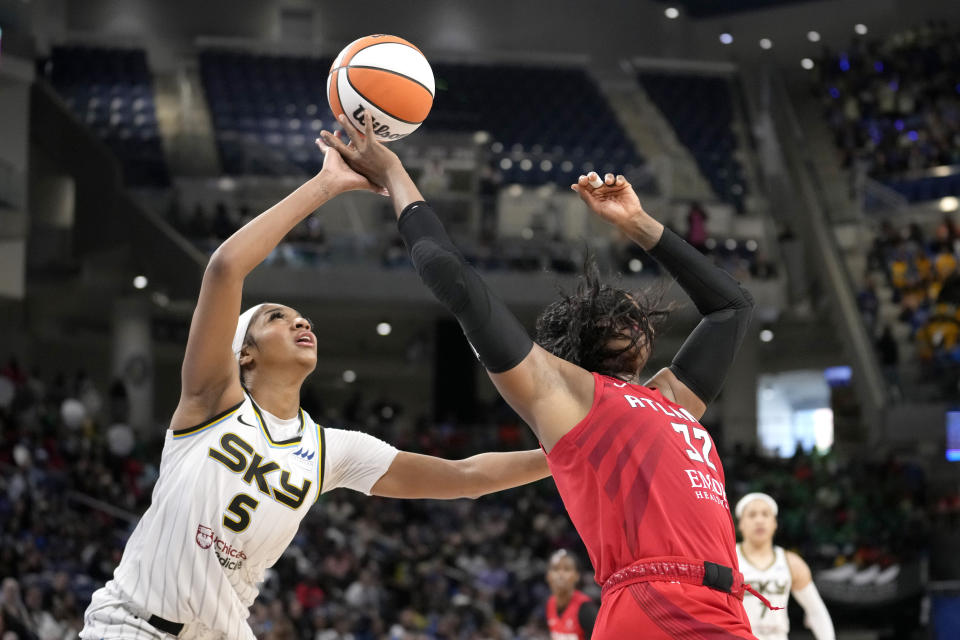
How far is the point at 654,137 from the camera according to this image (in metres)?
25.9

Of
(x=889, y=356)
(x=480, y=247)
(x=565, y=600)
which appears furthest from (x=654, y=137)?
(x=565, y=600)

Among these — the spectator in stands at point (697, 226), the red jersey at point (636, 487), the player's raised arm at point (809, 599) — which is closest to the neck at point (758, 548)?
the player's raised arm at point (809, 599)

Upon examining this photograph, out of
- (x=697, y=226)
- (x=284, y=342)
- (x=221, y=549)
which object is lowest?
(x=221, y=549)

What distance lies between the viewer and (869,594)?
15789mm

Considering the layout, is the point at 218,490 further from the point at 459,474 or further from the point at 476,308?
the point at 476,308

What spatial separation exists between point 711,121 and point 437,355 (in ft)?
27.8

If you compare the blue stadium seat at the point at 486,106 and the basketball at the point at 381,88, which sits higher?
the blue stadium seat at the point at 486,106

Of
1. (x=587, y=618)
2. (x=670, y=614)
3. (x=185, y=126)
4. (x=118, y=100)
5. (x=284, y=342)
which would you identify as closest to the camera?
(x=670, y=614)

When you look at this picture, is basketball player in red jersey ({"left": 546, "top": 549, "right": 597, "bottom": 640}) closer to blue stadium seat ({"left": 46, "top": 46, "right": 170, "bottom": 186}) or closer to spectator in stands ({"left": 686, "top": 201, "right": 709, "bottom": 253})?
spectator in stands ({"left": 686, "top": 201, "right": 709, "bottom": 253})

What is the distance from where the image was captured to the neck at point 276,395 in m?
3.99

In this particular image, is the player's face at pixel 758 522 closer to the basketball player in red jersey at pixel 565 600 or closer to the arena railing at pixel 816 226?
the basketball player in red jersey at pixel 565 600

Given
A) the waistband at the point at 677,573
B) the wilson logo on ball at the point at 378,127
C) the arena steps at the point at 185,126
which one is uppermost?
the arena steps at the point at 185,126

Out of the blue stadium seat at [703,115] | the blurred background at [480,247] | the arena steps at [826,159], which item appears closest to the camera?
the blurred background at [480,247]

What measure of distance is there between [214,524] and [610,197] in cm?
157
